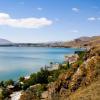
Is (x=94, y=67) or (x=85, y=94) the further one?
(x=94, y=67)

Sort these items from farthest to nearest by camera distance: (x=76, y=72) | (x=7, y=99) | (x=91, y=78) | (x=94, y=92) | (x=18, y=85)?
1. (x=18, y=85)
2. (x=7, y=99)
3. (x=76, y=72)
4. (x=91, y=78)
5. (x=94, y=92)

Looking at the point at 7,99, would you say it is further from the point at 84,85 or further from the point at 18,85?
the point at 84,85

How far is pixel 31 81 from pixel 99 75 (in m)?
39.3

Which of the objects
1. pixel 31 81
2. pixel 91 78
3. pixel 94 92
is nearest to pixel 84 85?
pixel 91 78

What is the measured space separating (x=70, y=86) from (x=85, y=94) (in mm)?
2996

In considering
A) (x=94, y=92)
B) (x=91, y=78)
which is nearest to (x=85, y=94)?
(x=94, y=92)

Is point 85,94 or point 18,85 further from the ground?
point 85,94

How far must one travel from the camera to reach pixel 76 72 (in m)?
17.2

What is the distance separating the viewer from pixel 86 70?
16.9 metres

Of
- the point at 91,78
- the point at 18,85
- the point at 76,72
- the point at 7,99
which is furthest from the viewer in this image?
the point at 18,85

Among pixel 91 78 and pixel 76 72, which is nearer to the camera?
pixel 91 78

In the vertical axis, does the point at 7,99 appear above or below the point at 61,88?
below

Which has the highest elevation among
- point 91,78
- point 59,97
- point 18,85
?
point 91,78

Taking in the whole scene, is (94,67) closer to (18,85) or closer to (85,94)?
(85,94)
